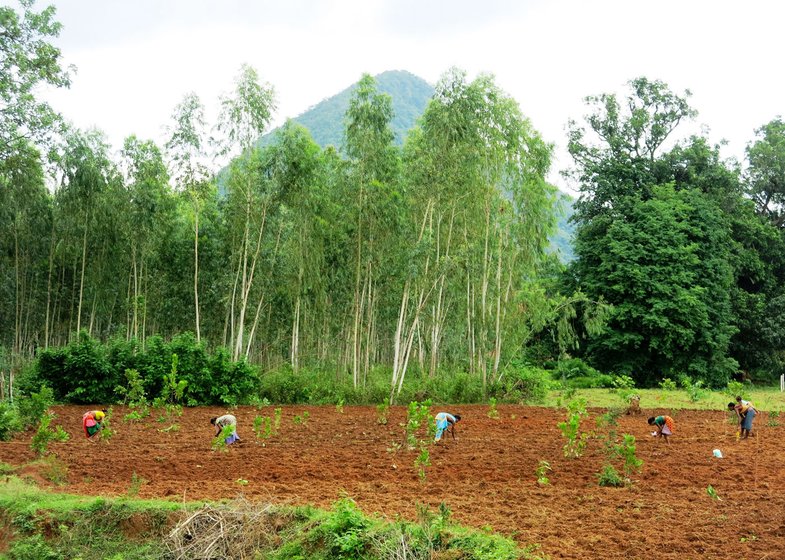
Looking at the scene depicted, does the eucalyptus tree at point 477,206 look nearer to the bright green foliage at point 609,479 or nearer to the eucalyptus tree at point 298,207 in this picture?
the eucalyptus tree at point 298,207

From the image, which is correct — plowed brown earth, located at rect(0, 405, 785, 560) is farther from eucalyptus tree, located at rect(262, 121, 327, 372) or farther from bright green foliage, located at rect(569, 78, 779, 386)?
bright green foliage, located at rect(569, 78, 779, 386)

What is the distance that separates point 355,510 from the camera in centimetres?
805

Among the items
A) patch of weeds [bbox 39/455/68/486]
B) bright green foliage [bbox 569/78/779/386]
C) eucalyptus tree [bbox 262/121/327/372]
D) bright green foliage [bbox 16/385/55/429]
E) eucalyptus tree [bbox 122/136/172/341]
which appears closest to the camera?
patch of weeds [bbox 39/455/68/486]

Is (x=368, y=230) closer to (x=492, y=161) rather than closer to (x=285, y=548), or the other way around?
(x=492, y=161)

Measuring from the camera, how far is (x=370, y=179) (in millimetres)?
20953

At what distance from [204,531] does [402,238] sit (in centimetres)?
1455

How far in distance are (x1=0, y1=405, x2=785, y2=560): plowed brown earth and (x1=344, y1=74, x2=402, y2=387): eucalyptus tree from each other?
275 inches

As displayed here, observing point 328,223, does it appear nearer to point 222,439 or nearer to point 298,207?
point 298,207

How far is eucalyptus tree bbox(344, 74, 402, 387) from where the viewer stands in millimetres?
20812

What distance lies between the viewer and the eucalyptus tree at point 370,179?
2081cm

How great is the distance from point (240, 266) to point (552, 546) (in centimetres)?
1922

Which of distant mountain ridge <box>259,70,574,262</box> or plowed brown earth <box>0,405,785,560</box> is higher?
distant mountain ridge <box>259,70,574,262</box>

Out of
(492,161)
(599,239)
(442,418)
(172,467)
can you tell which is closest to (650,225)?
(599,239)

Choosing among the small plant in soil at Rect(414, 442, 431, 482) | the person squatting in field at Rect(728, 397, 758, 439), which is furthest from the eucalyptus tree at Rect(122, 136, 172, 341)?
the person squatting in field at Rect(728, 397, 758, 439)
